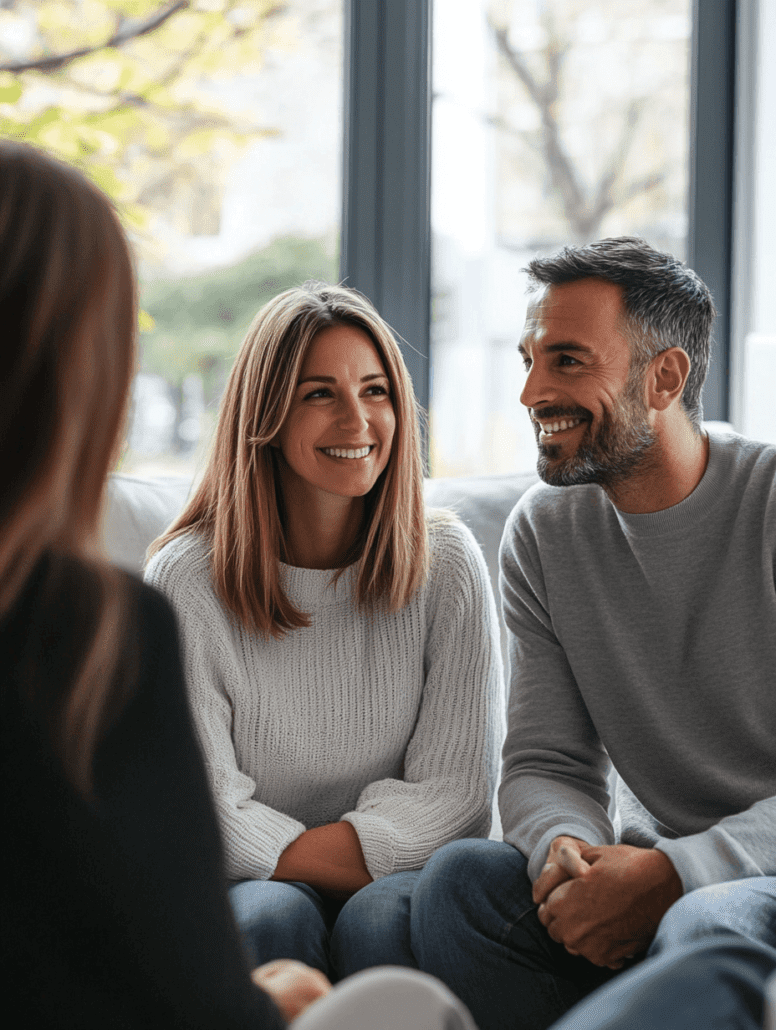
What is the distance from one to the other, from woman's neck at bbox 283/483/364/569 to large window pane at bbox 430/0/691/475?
3.04ft

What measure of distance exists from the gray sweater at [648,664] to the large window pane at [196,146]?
1.16 m

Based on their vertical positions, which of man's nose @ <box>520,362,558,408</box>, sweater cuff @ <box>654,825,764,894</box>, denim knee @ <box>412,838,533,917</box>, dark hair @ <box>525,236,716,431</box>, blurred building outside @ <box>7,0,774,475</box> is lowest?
denim knee @ <box>412,838,533,917</box>

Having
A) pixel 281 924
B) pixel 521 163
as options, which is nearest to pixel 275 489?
pixel 281 924

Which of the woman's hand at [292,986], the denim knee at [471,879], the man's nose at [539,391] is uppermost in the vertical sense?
the man's nose at [539,391]

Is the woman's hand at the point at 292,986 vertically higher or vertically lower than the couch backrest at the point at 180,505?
lower

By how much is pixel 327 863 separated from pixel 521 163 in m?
1.79

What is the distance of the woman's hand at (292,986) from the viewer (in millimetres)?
766

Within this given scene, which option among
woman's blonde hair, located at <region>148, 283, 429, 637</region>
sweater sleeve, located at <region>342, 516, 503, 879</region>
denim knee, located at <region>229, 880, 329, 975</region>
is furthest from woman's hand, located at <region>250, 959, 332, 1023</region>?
woman's blonde hair, located at <region>148, 283, 429, 637</region>

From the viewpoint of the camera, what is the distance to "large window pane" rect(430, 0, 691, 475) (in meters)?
2.49

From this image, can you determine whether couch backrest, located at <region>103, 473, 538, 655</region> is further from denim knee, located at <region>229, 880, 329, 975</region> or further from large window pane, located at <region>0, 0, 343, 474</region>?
denim knee, located at <region>229, 880, 329, 975</region>

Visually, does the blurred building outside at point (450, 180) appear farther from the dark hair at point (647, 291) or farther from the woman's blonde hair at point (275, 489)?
the dark hair at point (647, 291)

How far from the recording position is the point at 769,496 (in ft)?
4.60

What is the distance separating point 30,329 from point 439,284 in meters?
1.99

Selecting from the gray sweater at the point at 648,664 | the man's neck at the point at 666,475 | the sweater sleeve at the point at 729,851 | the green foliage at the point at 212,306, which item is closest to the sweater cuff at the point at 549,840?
the gray sweater at the point at 648,664
